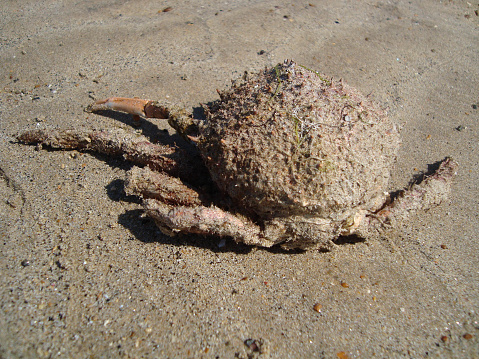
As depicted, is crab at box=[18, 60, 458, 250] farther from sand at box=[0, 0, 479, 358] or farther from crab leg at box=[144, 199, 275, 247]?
sand at box=[0, 0, 479, 358]

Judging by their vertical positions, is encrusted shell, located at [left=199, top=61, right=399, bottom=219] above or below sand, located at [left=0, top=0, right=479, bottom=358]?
above

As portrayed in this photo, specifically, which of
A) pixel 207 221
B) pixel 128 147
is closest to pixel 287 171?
pixel 207 221

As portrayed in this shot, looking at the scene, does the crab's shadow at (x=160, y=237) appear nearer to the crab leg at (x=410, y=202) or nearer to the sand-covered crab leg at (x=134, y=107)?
the crab leg at (x=410, y=202)

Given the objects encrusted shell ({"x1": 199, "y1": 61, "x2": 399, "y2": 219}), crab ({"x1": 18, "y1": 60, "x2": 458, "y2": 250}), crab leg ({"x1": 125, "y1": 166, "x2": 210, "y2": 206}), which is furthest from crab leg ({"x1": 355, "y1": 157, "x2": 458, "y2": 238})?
crab leg ({"x1": 125, "y1": 166, "x2": 210, "y2": 206})

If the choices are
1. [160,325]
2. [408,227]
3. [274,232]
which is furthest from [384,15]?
[160,325]

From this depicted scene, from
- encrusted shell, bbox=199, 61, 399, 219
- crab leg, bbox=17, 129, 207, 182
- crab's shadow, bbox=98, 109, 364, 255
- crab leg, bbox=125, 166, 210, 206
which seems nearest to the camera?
encrusted shell, bbox=199, 61, 399, 219

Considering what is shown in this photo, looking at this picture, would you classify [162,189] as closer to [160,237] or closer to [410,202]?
[160,237]

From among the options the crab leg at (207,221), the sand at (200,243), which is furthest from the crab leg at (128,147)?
the crab leg at (207,221)
